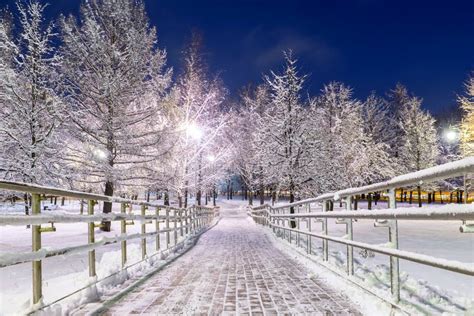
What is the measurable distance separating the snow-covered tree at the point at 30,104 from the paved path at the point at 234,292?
10967 mm

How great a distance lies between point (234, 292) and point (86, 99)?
44.1ft

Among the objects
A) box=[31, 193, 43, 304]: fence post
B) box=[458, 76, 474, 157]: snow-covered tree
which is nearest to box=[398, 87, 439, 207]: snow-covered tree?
box=[458, 76, 474, 157]: snow-covered tree

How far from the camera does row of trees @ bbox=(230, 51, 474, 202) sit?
2384 cm

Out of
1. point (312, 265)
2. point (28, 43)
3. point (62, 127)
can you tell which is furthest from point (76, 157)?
point (312, 265)

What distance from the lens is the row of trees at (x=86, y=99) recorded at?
16094 mm

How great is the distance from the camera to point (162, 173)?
1819 cm

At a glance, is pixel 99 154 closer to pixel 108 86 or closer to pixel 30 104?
pixel 108 86

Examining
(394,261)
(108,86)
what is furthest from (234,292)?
(108,86)

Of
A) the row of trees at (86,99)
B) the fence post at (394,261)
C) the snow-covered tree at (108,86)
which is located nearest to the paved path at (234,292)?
the fence post at (394,261)

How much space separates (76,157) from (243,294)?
13.5m

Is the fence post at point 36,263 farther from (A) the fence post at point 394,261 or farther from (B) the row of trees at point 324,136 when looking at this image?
(B) the row of trees at point 324,136

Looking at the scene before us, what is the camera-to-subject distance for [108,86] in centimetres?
1559

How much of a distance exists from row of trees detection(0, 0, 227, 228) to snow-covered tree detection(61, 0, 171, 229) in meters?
0.04

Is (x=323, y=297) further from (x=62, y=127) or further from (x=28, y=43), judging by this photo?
(x=28, y=43)
